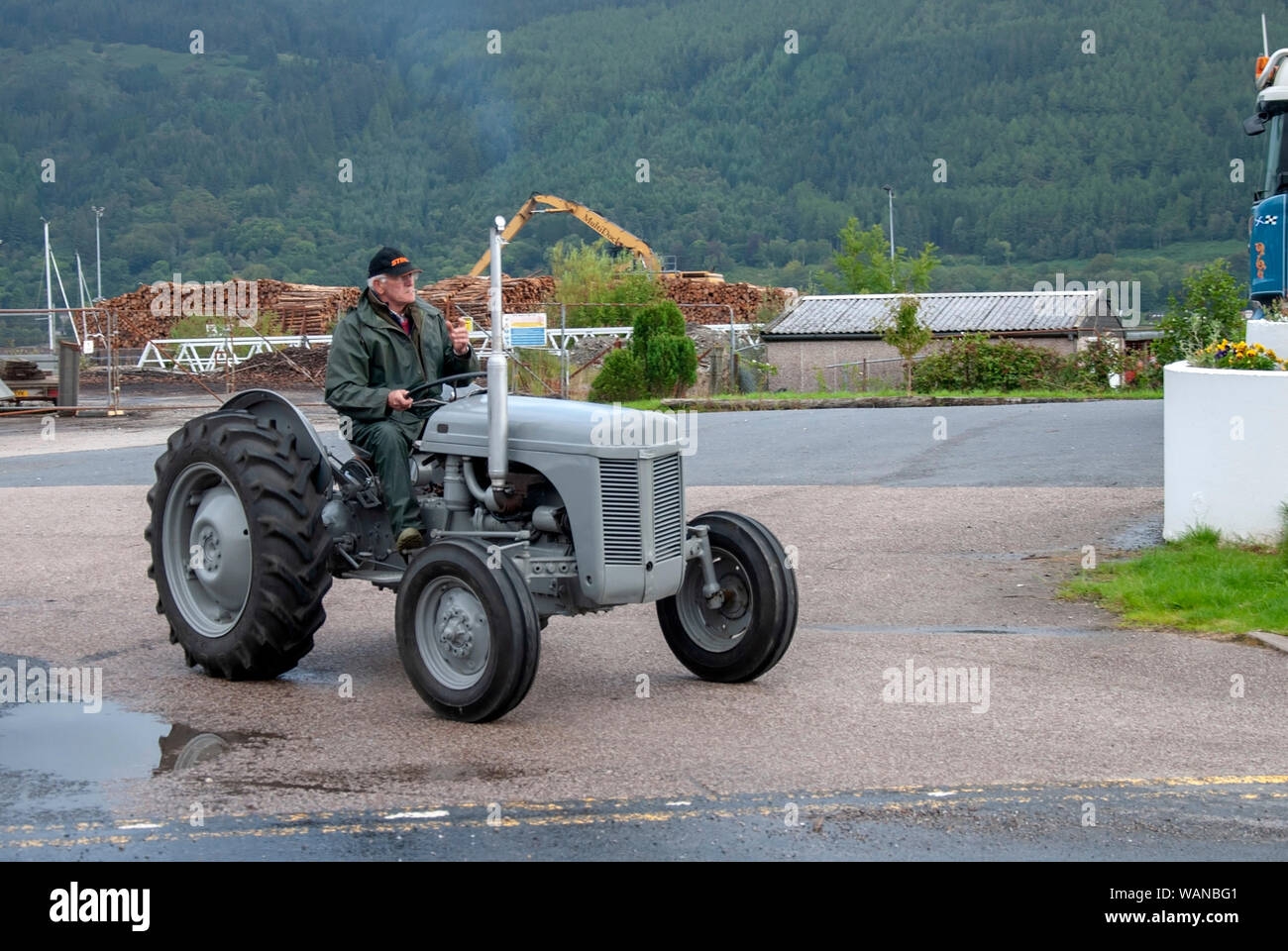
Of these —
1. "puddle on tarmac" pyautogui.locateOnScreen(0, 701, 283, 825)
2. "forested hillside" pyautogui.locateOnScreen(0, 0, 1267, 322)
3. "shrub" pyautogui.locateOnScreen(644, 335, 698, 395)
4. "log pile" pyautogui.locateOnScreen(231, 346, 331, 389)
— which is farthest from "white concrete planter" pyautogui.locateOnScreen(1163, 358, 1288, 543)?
"forested hillside" pyautogui.locateOnScreen(0, 0, 1267, 322)

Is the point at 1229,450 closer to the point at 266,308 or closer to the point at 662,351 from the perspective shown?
the point at 662,351

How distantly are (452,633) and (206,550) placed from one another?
1988mm

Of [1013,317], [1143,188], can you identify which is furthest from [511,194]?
[1013,317]

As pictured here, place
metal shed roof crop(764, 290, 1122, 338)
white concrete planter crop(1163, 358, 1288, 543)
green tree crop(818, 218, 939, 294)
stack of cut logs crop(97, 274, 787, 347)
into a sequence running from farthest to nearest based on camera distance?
green tree crop(818, 218, 939, 294)
metal shed roof crop(764, 290, 1122, 338)
stack of cut logs crop(97, 274, 787, 347)
white concrete planter crop(1163, 358, 1288, 543)

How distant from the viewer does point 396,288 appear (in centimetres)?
817

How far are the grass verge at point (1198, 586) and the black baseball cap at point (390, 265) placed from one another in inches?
188

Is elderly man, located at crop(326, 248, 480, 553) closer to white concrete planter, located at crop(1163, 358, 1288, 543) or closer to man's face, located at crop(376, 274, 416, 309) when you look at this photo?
man's face, located at crop(376, 274, 416, 309)

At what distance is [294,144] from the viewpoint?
472 ft

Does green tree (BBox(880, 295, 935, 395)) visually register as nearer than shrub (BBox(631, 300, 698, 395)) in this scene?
Yes

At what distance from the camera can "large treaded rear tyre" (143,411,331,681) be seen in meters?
7.77

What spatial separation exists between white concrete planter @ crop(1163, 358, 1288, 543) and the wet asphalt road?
936 mm

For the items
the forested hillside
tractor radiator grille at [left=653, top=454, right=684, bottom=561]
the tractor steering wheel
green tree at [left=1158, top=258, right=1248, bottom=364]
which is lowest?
tractor radiator grille at [left=653, top=454, right=684, bottom=561]

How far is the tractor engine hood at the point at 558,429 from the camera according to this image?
725 cm
